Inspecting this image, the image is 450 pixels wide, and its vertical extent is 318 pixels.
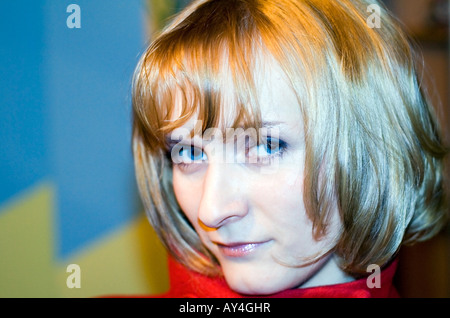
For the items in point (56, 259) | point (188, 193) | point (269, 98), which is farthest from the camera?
point (56, 259)

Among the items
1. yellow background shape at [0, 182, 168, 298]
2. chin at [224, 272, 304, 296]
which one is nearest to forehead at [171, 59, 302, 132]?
chin at [224, 272, 304, 296]

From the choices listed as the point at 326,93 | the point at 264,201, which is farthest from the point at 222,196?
the point at 326,93

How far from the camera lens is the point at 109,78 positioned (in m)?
1.22

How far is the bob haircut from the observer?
2.38 ft

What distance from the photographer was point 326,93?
0.73 metres

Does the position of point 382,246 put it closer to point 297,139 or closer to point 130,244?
point 297,139

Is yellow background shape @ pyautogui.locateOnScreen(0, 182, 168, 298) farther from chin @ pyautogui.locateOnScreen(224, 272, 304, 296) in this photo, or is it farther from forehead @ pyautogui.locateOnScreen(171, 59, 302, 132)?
forehead @ pyautogui.locateOnScreen(171, 59, 302, 132)

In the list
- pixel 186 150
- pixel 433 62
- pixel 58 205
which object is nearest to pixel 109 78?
pixel 58 205

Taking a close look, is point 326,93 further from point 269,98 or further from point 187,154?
point 187,154

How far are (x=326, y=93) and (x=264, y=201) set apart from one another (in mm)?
181

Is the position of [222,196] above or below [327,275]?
above

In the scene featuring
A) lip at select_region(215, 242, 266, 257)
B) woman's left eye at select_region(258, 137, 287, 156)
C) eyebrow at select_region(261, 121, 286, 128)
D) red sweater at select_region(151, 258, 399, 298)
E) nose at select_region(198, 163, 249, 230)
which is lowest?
red sweater at select_region(151, 258, 399, 298)

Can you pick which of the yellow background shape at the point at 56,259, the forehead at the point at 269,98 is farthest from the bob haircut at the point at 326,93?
the yellow background shape at the point at 56,259

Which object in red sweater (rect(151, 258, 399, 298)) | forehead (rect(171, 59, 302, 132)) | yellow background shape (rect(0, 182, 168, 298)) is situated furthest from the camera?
yellow background shape (rect(0, 182, 168, 298))
